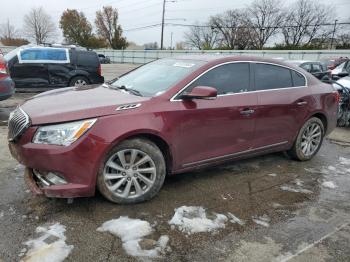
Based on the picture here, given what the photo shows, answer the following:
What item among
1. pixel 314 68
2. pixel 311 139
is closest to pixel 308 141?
pixel 311 139

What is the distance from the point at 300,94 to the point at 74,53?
861 centimetres

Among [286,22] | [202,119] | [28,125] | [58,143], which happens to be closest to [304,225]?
[202,119]

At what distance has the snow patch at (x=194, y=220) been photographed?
3.29 meters

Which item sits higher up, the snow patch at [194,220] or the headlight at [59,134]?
the headlight at [59,134]

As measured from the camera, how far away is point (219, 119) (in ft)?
13.5

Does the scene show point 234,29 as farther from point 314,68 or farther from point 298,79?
point 298,79

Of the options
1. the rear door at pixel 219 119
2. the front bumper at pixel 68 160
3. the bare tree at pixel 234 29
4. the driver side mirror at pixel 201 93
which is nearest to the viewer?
the front bumper at pixel 68 160

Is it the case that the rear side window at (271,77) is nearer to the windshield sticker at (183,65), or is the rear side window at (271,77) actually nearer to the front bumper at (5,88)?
the windshield sticker at (183,65)

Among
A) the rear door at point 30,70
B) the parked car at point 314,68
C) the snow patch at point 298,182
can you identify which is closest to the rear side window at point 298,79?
the snow patch at point 298,182

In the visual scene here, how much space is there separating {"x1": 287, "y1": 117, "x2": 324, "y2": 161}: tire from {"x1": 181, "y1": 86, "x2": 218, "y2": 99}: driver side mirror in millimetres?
2099

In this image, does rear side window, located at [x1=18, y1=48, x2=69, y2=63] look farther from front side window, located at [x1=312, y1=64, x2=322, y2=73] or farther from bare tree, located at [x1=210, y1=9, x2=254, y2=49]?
bare tree, located at [x1=210, y1=9, x2=254, y2=49]

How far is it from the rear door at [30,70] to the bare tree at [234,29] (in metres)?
59.1

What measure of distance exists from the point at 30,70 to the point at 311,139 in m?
9.04

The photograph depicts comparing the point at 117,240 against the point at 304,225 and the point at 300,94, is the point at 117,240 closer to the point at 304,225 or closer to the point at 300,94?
the point at 304,225
